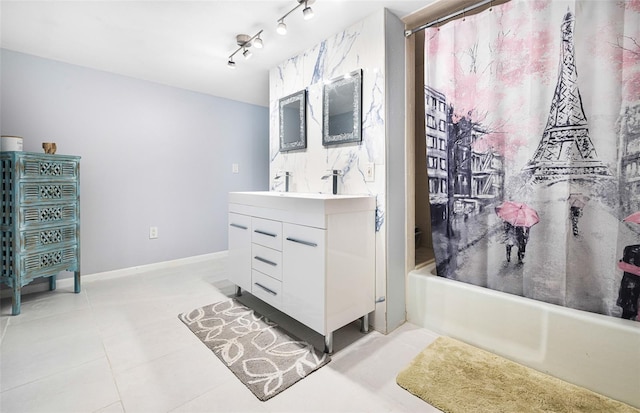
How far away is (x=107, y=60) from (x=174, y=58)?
61 centimetres

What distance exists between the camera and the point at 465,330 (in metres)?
1.69

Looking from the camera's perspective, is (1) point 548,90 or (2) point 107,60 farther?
(2) point 107,60

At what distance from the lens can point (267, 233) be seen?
1933 millimetres

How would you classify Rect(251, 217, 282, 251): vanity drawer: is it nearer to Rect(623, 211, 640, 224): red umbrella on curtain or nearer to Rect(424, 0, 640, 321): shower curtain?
Rect(424, 0, 640, 321): shower curtain

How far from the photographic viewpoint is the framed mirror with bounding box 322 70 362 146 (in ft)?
6.28

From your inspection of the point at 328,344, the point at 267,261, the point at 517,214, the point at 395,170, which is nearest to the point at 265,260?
the point at 267,261

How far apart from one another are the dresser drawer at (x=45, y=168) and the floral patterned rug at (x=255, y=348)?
5.08ft

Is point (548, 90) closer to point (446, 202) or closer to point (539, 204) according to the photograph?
point (539, 204)

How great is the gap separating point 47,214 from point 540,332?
3427 mm

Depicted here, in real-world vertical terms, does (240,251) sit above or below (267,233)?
below

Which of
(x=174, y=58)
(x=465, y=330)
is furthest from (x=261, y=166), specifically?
(x=465, y=330)

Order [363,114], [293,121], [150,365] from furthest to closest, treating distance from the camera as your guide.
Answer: [293,121]
[363,114]
[150,365]

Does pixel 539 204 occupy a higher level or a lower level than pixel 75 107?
lower

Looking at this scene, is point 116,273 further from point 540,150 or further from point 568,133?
point 568,133
